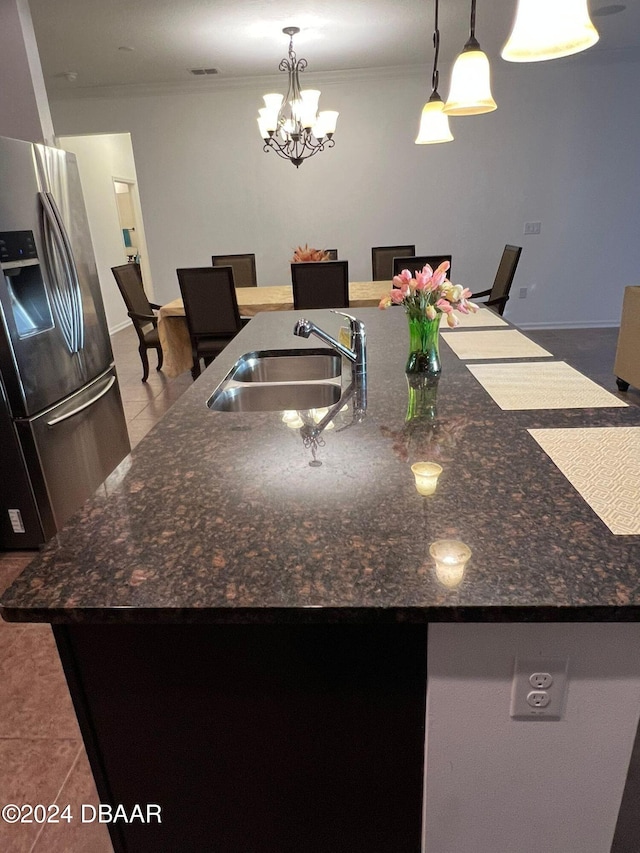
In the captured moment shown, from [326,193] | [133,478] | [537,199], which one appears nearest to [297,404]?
[133,478]

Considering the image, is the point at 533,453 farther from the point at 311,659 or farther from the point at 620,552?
the point at 311,659

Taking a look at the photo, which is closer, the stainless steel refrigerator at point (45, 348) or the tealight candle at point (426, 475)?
the tealight candle at point (426, 475)

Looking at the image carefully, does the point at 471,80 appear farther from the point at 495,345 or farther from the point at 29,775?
the point at 29,775

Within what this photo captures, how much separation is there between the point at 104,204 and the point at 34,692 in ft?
22.8

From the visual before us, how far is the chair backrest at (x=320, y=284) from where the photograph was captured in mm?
3922

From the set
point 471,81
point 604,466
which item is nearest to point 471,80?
point 471,81

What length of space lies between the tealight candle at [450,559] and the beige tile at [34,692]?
1.32 meters

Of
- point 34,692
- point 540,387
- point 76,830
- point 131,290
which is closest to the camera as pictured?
point 76,830

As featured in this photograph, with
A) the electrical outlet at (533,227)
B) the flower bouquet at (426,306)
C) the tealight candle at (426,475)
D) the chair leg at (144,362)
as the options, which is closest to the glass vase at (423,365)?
the flower bouquet at (426,306)

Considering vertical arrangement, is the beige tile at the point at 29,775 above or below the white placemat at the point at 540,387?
below

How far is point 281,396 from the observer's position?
190cm

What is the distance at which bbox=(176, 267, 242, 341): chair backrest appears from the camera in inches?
152

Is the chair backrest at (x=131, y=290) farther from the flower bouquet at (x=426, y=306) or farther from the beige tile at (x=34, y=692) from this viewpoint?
the flower bouquet at (x=426, y=306)

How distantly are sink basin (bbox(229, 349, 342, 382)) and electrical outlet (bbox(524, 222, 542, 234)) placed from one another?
4755 millimetres
